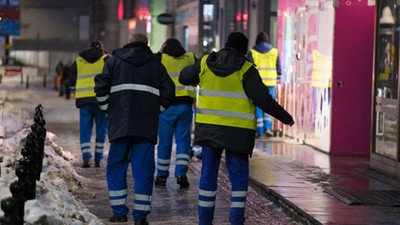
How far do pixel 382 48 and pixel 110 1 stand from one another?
58520mm

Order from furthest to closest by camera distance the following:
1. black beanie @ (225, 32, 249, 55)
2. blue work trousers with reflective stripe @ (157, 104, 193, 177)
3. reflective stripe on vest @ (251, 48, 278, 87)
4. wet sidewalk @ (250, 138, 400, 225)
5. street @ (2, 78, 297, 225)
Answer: reflective stripe on vest @ (251, 48, 278, 87) → blue work trousers with reflective stripe @ (157, 104, 193, 177) → street @ (2, 78, 297, 225) → wet sidewalk @ (250, 138, 400, 225) → black beanie @ (225, 32, 249, 55)

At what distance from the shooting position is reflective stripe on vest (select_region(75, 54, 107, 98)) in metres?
15.7

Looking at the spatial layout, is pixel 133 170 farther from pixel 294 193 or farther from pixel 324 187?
pixel 324 187

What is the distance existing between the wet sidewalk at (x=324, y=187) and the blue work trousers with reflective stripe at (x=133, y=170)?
1.62m

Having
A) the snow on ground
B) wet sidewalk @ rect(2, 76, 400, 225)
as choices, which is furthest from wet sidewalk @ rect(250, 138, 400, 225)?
the snow on ground

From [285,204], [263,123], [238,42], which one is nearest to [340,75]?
[263,123]

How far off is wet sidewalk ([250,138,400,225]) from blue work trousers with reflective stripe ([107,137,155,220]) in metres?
1.62

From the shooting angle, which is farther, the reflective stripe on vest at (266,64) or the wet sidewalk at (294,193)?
the reflective stripe on vest at (266,64)

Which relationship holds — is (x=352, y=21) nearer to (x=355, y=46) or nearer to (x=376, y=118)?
(x=355, y=46)

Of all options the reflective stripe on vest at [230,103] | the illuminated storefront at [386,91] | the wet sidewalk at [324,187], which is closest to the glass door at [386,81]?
the illuminated storefront at [386,91]

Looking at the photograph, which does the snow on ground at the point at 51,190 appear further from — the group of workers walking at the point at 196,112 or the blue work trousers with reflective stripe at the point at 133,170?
the group of workers walking at the point at 196,112

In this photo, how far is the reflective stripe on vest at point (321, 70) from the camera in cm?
1719

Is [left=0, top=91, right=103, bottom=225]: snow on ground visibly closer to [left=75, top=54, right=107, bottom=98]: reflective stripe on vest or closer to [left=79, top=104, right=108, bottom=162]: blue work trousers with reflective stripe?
[left=79, top=104, right=108, bottom=162]: blue work trousers with reflective stripe

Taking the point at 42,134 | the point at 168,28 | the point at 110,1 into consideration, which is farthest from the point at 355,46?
the point at 110,1
